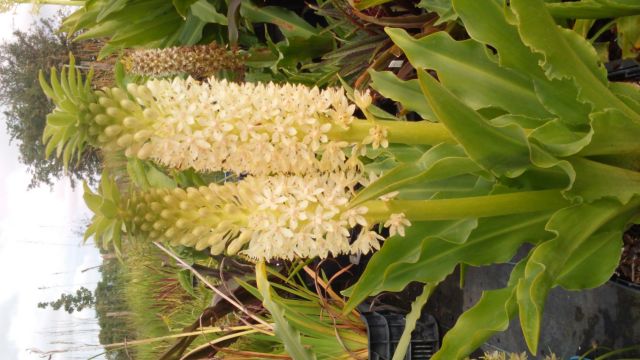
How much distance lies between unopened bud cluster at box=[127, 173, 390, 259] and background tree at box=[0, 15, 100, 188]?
27.8 feet

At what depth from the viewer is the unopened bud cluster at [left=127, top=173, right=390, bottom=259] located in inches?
51.4

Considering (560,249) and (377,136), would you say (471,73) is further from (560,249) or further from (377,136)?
(560,249)

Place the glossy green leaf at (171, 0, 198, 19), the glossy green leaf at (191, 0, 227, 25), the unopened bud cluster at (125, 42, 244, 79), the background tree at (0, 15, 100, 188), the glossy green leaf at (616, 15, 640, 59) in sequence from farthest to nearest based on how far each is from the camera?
the background tree at (0, 15, 100, 188)
the glossy green leaf at (191, 0, 227, 25)
the glossy green leaf at (171, 0, 198, 19)
the unopened bud cluster at (125, 42, 244, 79)
the glossy green leaf at (616, 15, 640, 59)

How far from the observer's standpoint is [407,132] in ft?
4.63

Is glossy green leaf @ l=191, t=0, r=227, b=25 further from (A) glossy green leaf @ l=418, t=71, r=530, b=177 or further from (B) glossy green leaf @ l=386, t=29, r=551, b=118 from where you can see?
(A) glossy green leaf @ l=418, t=71, r=530, b=177

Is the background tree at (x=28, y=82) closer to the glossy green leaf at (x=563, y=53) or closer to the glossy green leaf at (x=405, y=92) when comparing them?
the glossy green leaf at (x=405, y=92)

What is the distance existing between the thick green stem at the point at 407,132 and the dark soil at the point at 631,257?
98cm

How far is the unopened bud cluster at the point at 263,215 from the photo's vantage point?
131 centimetres

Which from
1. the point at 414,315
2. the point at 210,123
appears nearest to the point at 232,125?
the point at 210,123

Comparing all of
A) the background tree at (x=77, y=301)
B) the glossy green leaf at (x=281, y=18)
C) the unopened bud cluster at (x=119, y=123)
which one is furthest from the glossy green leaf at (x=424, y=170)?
the background tree at (x=77, y=301)

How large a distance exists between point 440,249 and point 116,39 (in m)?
2.41

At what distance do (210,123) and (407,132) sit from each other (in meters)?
0.49

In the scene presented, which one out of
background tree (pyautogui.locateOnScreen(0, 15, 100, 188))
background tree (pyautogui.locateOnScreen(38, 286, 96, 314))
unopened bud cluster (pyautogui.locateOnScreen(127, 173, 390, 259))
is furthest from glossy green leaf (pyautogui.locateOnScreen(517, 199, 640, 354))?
background tree (pyautogui.locateOnScreen(0, 15, 100, 188))

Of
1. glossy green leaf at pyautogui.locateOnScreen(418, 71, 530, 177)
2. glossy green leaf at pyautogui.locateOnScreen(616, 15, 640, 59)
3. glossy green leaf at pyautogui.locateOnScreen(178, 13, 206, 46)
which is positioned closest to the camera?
glossy green leaf at pyautogui.locateOnScreen(418, 71, 530, 177)
